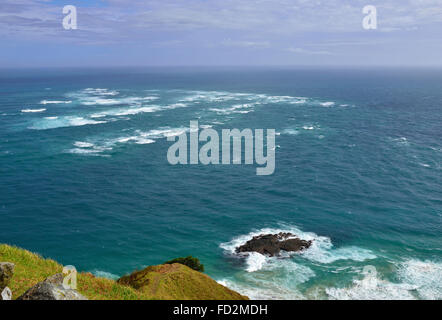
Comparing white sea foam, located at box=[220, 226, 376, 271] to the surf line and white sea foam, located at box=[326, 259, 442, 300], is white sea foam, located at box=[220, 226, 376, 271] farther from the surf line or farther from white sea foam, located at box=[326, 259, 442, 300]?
the surf line

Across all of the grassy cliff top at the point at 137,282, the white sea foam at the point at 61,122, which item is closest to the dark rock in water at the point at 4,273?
the grassy cliff top at the point at 137,282

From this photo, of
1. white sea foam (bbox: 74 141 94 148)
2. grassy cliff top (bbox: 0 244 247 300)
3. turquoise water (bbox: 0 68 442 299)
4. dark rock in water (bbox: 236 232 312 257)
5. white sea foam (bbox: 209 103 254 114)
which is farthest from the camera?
white sea foam (bbox: 209 103 254 114)

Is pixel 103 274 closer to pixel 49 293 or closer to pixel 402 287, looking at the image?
pixel 49 293

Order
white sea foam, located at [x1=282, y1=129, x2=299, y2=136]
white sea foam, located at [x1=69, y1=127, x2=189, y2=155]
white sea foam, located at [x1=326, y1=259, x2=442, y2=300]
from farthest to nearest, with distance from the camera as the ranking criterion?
white sea foam, located at [x1=282, y1=129, x2=299, y2=136]
white sea foam, located at [x1=69, y1=127, x2=189, y2=155]
white sea foam, located at [x1=326, y1=259, x2=442, y2=300]

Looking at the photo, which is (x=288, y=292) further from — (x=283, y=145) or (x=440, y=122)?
(x=440, y=122)

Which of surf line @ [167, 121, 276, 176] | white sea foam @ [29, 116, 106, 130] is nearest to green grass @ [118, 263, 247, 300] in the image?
surf line @ [167, 121, 276, 176]

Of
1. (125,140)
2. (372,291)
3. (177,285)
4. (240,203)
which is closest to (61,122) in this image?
(125,140)
